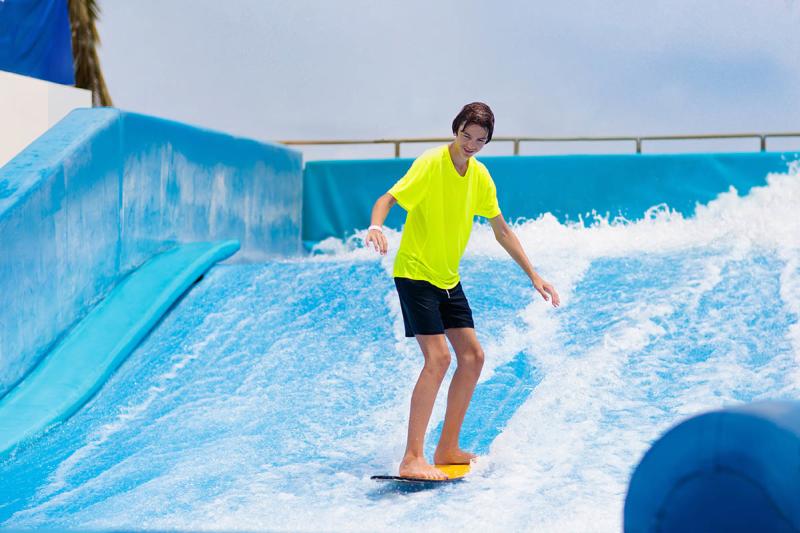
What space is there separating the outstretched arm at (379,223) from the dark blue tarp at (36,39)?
5.97 metres

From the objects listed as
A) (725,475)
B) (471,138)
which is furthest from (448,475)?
(725,475)

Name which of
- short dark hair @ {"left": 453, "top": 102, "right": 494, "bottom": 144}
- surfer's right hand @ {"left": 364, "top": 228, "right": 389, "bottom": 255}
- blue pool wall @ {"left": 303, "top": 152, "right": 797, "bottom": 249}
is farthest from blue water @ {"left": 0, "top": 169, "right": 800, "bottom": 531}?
blue pool wall @ {"left": 303, "top": 152, "right": 797, "bottom": 249}

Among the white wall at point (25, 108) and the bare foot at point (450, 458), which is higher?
the white wall at point (25, 108)

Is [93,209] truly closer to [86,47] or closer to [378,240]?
[378,240]

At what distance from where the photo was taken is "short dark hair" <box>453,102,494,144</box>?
358cm

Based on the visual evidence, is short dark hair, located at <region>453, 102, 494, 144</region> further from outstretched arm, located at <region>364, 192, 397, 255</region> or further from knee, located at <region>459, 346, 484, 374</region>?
knee, located at <region>459, 346, 484, 374</region>

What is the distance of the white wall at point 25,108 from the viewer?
284 inches

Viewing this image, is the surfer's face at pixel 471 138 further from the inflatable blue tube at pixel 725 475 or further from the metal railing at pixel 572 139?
the metal railing at pixel 572 139

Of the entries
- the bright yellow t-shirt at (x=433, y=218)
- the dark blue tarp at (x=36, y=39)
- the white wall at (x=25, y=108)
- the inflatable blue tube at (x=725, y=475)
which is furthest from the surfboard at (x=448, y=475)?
the dark blue tarp at (x=36, y=39)

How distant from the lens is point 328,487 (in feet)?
12.1

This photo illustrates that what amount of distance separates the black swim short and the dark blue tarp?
6027mm

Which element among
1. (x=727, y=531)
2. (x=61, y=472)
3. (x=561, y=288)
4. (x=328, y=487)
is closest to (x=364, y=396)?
(x=328, y=487)

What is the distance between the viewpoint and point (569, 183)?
10.2 meters

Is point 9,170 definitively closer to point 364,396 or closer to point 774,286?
point 364,396
